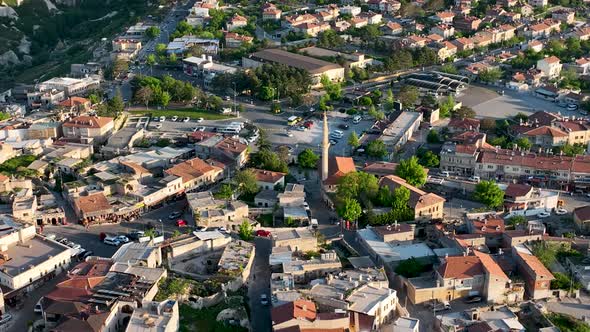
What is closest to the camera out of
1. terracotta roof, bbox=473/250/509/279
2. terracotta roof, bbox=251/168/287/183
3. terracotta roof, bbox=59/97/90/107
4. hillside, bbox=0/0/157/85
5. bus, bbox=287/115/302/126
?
terracotta roof, bbox=473/250/509/279

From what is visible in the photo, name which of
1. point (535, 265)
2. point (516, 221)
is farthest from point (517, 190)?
point (535, 265)

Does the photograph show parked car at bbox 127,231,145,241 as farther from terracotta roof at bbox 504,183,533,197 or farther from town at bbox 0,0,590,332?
terracotta roof at bbox 504,183,533,197

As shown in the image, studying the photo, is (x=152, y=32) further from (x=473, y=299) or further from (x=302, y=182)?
(x=473, y=299)

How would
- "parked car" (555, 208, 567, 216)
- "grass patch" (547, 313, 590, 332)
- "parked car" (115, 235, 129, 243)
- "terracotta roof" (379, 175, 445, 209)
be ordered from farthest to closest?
"parked car" (555, 208, 567, 216)
"terracotta roof" (379, 175, 445, 209)
"parked car" (115, 235, 129, 243)
"grass patch" (547, 313, 590, 332)

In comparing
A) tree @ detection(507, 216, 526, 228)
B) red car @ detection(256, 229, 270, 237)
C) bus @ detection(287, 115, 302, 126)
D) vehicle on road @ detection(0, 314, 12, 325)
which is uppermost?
bus @ detection(287, 115, 302, 126)

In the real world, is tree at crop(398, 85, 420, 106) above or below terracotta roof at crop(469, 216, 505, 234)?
above

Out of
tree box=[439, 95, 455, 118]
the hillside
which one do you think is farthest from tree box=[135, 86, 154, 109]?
the hillside

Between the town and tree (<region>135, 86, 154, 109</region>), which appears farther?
tree (<region>135, 86, 154, 109</region>)
